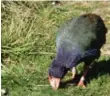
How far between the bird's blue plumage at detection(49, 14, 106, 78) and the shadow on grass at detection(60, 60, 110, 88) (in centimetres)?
33

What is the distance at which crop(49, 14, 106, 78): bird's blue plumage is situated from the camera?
234 inches

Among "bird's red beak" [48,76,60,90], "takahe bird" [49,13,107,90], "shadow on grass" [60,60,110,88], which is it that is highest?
"takahe bird" [49,13,107,90]

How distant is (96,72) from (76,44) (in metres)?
0.82

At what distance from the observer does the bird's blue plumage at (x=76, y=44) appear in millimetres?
5945

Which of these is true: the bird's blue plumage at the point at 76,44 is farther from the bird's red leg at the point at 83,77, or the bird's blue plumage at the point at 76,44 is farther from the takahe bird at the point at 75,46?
the bird's red leg at the point at 83,77

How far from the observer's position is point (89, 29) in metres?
6.20

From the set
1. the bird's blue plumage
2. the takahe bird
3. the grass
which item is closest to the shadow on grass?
the grass

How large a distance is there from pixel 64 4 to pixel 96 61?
2.63m

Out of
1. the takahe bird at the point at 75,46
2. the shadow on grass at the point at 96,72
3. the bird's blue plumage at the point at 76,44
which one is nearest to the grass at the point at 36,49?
the shadow on grass at the point at 96,72

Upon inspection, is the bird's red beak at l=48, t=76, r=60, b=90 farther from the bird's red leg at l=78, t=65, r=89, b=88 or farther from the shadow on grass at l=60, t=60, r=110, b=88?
the bird's red leg at l=78, t=65, r=89, b=88

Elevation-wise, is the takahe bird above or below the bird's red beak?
above

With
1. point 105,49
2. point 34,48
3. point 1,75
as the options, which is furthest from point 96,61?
point 1,75

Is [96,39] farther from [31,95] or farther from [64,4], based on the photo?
[64,4]

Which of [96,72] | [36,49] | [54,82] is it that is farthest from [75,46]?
[36,49]
